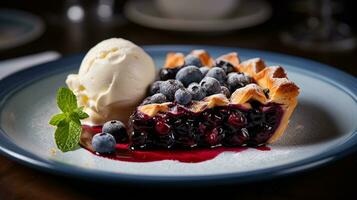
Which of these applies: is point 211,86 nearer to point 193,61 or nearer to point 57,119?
point 193,61

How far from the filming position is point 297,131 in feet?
4.04

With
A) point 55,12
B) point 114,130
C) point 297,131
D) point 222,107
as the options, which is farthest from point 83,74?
point 55,12

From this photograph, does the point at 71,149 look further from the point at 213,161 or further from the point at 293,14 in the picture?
the point at 293,14

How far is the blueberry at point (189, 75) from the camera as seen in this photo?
4.21 feet

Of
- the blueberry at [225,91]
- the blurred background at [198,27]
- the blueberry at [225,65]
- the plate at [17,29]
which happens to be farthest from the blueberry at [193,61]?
the plate at [17,29]

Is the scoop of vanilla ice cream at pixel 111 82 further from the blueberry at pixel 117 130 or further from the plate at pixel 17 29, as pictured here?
the plate at pixel 17 29

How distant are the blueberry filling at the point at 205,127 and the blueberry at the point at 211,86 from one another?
5 centimetres

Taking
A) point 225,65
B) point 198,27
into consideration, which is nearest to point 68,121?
point 225,65

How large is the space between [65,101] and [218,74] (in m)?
0.29

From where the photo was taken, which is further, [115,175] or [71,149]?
[71,149]

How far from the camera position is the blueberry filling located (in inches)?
46.8

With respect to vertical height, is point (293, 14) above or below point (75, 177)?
below

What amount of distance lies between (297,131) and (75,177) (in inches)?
17.2

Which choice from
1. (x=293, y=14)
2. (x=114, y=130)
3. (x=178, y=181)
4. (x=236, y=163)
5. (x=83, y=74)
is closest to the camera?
(x=178, y=181)
